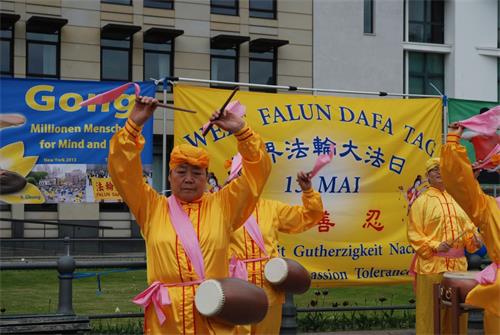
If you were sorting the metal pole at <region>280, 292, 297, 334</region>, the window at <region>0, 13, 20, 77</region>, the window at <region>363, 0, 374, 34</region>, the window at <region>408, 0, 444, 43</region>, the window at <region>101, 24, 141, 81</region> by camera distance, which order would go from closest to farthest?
the metal pole at <region>280, 292, 297, 334</region>, the window at <region>0, 13, 20, 77</region>, the window at <region>101, 24, 141, 81</region>, the window at <region>363, 0, 374, 34</region>, the window at <region>408, 0, 444, 43</region>

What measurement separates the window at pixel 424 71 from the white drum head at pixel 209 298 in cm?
2494

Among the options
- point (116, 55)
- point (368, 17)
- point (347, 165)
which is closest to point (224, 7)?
point (116, 55)

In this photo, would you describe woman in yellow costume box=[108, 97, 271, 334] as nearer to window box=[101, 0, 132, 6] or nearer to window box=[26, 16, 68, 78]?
window box=[26, 16, 68, 78]

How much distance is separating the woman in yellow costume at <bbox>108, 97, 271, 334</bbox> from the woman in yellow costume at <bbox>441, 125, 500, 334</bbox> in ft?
3.67

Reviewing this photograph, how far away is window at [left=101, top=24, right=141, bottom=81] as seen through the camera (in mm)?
23844

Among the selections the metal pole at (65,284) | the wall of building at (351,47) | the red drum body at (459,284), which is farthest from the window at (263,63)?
the red drum body at (459,284)

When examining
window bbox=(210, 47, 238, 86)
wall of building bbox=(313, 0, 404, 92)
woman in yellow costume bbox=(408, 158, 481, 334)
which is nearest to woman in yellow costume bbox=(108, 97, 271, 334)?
woman in yellow costume bbox=(408, 158, 481, 334)

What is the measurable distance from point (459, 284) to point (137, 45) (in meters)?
19.3

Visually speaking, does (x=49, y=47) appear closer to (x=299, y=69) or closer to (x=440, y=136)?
(x=299, y=69)

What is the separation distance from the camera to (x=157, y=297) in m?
4.43

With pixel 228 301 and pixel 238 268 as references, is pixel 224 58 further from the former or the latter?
pixel 228 301

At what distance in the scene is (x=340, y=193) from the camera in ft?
28.8

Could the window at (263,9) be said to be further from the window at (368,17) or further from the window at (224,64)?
the window at (368,17)

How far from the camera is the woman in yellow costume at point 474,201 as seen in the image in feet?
15.6
